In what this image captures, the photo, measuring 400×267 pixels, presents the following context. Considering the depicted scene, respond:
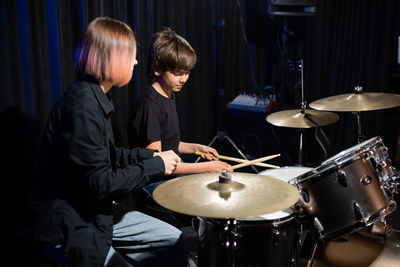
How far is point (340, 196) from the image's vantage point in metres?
1.79

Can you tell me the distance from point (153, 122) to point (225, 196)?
Result: 2.53 feet

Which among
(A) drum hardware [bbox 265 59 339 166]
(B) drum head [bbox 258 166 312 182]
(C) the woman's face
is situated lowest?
(B) drum head [bbox 258 166 312 182]

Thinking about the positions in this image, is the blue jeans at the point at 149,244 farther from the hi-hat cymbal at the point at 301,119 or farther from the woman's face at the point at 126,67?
the hi-hat cymbal at the point at 301,119

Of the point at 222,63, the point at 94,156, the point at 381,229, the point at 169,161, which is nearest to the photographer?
the point at 94,156

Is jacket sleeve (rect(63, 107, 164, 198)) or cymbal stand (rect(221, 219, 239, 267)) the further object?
cymbal stand (rect(221, 219, 239, 267))

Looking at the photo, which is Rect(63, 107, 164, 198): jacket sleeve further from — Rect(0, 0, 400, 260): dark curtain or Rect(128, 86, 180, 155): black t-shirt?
Rect(0, 0, 400, 260): dark curtain

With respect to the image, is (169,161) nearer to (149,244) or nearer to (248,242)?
(149,244)

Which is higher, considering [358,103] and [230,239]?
[358,103]

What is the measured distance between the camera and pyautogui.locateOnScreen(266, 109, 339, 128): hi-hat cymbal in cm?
246

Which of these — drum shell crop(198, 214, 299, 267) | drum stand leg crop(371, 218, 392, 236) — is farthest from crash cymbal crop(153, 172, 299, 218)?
drum stand leg crop(371, 218, 392, 236)

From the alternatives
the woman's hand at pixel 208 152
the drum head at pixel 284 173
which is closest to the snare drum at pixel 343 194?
the drum head at pixel 284 173

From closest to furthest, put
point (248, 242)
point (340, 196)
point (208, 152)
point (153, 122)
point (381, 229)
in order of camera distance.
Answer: point (248, 242) → point (340, 196) → point (153, 122) → point (208, 152) → point (381, 229)

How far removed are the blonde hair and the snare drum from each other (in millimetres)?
954

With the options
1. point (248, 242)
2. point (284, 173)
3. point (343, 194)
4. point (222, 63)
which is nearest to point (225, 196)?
point (248, 242)
